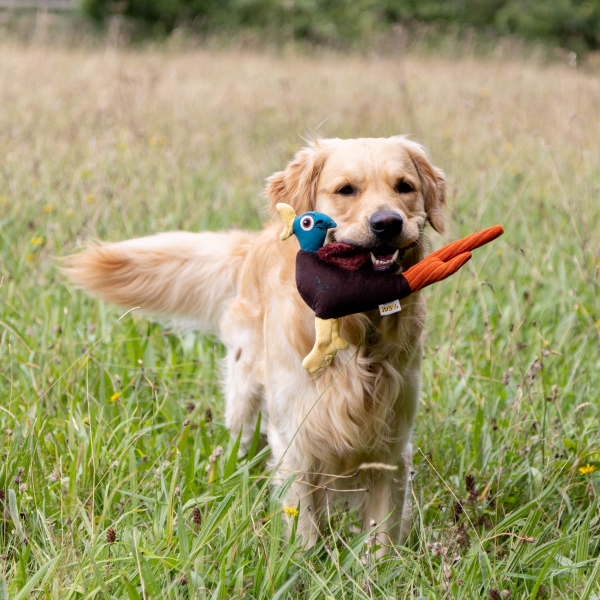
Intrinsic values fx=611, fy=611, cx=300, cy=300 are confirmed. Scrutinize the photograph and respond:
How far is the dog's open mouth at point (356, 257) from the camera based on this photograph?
168 cm

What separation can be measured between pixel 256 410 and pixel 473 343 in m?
1.04

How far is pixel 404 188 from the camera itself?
1.96 metres

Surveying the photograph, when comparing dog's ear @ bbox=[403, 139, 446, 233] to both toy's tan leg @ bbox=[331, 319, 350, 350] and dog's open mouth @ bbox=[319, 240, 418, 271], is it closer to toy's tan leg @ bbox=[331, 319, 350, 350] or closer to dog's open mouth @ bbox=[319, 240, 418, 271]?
dog's open mouth @ bbox=[319, 240, 418, 271]

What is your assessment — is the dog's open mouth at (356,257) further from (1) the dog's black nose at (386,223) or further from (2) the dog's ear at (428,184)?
(2) the dog's ear at (428,184)

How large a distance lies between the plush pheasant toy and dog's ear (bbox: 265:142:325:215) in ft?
1.10

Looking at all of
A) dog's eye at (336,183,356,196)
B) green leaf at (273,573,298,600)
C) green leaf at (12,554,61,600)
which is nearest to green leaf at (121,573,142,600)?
green leaf at (12,554,61,600)

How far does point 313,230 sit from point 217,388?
1.20 m

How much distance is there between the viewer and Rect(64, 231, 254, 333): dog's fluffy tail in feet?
8.56

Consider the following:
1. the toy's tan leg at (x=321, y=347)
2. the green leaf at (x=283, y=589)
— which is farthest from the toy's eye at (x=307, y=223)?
the green leaf at (x=283, y=589)

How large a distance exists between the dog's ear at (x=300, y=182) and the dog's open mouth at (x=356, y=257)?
410mm

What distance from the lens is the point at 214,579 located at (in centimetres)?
154

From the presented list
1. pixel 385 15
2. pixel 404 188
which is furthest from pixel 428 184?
pixel 385 15

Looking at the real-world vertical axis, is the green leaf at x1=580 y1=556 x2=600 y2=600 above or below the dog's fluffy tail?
below

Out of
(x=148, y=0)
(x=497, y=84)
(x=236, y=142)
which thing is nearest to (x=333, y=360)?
(x=236, y=142)
